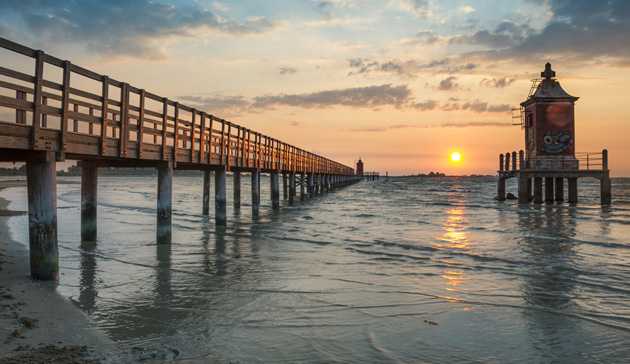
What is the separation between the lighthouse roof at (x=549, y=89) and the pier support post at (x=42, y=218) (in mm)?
32249

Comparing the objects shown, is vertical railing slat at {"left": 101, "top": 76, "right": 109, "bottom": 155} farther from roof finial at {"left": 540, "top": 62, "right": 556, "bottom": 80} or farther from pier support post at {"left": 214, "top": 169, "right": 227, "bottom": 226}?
roof finial at {"left": 540, "top": 62, "right": 556, "bottom": 80}

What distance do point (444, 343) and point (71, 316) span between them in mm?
5245

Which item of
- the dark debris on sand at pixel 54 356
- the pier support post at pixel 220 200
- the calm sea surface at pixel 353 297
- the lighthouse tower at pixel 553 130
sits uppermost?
the lighthouse tower at pixel 553 130

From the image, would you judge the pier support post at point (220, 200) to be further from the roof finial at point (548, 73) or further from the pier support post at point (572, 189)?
the pier support post at point (572, 189)

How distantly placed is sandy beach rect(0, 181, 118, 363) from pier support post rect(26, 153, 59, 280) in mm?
319

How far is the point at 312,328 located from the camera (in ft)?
21.2

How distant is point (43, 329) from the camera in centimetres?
587

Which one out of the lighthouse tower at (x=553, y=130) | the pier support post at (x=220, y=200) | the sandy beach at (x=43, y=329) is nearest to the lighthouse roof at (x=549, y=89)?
the lighthouse tower at (x=553, y=130)

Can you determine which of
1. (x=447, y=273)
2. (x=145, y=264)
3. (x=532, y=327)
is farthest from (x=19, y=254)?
(x=532, y=327)

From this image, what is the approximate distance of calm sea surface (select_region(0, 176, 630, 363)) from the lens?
227 inches

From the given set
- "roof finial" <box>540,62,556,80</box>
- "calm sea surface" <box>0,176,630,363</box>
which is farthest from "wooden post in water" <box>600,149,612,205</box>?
"calm sea surface" <box>0,176,630,363</box>

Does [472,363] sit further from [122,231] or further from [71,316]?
[122,231]

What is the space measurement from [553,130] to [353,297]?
2959cm

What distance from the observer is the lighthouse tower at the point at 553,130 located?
32156mm
